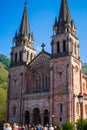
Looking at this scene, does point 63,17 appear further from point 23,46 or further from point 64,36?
point 23,46

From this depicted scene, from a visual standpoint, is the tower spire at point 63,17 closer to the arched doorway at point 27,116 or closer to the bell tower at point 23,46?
the bell tower at point 23,46

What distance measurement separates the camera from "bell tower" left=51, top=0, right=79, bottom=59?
56.5 m

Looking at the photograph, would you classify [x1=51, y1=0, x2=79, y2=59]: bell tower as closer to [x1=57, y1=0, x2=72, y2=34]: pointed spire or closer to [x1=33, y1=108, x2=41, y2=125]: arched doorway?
[x1=57, y1=0, x2=72, y2=34]: pointed spire

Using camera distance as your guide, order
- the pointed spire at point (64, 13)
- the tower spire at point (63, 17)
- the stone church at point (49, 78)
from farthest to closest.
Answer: the pointed spire at point (64, 13)
the tower spire at point (63, 17)
the stone church at point (49, 78)

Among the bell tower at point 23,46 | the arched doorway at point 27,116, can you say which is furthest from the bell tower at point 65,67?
the bell tower at point 23,46

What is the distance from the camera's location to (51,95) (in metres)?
54.3

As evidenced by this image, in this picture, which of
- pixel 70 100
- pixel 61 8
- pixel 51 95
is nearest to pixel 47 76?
pixel 51 95

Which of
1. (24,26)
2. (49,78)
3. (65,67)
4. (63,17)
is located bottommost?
(49,78)

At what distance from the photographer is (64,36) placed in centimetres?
5753

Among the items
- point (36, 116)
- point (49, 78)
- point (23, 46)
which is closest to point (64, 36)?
point (49, 78)

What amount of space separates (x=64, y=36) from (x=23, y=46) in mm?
11834

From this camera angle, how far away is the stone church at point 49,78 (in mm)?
52912

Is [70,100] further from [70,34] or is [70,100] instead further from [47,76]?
[70,34]

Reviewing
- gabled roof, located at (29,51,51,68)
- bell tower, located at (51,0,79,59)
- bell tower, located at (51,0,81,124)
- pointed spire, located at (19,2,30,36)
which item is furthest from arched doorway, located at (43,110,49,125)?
pointed spire, located at (19,2,30,36)
